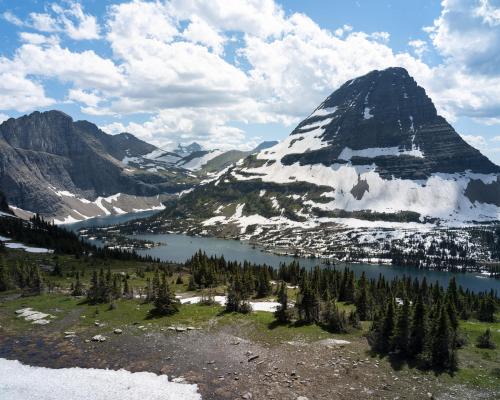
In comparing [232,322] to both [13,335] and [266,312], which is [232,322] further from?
[13,335]

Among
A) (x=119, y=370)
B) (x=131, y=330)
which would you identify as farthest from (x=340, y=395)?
(x=131, y=330)

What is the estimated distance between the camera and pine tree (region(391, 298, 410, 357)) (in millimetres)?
53875

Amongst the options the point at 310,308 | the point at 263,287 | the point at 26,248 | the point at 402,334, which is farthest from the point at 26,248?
the point at 402,334

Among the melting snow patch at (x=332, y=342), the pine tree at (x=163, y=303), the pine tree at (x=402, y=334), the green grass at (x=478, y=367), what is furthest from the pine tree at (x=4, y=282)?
the green grass at (x=478, y=367)

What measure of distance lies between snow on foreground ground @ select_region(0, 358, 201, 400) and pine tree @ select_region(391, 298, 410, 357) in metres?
27.0

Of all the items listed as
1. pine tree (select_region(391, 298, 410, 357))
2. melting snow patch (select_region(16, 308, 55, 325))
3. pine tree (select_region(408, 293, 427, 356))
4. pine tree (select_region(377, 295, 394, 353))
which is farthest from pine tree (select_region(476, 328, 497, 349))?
melting snow patch (select_region(16, 308, 55, 325))

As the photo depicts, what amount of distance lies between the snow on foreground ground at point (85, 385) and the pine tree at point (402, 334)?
27018mm

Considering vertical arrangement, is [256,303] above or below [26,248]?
above

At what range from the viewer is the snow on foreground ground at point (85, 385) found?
141 feet

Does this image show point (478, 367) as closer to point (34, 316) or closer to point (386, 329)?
point (386, 329)

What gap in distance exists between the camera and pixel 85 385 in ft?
147

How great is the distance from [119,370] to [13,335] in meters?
21.8

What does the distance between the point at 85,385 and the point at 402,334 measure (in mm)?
39023

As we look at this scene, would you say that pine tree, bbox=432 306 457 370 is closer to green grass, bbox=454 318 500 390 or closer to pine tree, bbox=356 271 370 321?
green grass, bbox=454 318 500 390
